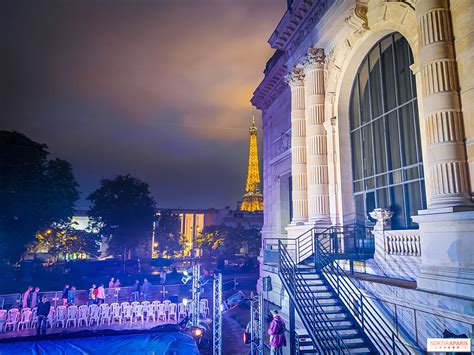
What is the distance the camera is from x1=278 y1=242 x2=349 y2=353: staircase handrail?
8719 millimetres

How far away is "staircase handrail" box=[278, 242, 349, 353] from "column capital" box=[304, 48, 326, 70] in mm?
8824

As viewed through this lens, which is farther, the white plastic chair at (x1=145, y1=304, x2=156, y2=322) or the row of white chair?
the white plastic chair at (x1=145, y1=304, x2=156, y2=322)

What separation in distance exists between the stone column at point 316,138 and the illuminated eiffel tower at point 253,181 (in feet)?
209

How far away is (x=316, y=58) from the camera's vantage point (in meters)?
15.8

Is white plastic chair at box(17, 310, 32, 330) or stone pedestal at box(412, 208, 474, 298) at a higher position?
stone pedestal at box(412, 208, 474, 298)

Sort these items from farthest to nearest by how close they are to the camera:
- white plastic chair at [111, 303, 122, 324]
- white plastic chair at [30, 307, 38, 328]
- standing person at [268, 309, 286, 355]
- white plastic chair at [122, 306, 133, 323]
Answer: white plastic chair at [122, 306, 133, 323], white plastic chair at [111, 303, 122, 324], white plastic chair at [30, 307, 38, 328], standing person at [268, 309, 286, 355]

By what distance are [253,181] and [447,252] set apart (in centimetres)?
8587

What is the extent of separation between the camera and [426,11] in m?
9.20

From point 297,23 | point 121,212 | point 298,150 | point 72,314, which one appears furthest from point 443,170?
point 121,212

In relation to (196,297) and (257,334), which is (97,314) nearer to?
(196,297)

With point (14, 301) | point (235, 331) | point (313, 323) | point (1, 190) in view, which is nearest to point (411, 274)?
point (313, 323)

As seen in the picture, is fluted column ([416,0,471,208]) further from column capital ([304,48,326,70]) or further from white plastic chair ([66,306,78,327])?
white plastic chair ([66,306,78,327])

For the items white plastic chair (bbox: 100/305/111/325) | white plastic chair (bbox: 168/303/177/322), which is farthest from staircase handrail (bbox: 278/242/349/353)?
white plastic chair (bbox: 100/305/111/325)

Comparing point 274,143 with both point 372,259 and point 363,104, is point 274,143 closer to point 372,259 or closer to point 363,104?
point 363,104
